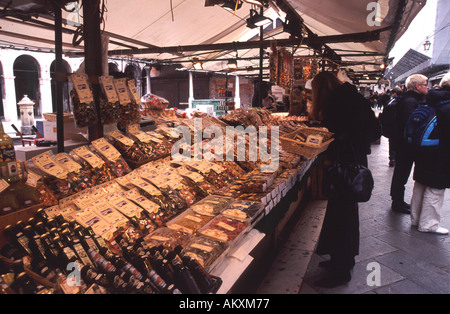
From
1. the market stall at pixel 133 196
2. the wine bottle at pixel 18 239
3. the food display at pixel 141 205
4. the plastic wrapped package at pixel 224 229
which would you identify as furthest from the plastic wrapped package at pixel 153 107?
the wine bottle at pixel 18 239

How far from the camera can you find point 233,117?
4766mm

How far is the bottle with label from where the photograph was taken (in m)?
1.57

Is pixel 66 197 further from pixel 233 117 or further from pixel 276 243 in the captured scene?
pixel 233 117

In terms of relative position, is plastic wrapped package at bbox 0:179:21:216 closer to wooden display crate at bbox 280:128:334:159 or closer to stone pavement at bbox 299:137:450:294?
stone pavement at bbox 299:137:450:294

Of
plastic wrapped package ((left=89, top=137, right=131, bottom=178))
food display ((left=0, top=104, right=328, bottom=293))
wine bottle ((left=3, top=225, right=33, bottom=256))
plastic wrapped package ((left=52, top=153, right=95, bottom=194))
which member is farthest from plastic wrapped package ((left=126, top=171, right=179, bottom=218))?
wine bottle ((left=3, top=225, right=33, bottom=256))

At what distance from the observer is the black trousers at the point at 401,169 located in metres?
4.29

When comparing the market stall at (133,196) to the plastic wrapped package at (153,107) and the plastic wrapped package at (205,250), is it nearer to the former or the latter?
the plastic wrapped package at (205,250)

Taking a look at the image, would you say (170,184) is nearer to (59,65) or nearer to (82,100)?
(82,100)

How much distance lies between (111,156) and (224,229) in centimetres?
115

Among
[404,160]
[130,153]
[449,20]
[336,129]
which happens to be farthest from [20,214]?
[449,20]

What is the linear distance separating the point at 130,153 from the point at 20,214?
1158 millimetres

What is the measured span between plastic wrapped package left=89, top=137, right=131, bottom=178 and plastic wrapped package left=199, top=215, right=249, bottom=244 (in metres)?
0.91

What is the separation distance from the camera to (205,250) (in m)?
1.74

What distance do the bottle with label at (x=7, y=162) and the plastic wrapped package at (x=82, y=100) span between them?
2.13 ft
